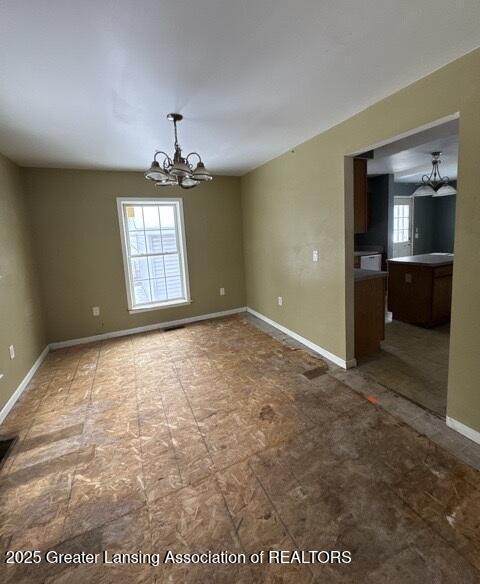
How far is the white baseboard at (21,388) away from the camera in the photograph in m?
2.49

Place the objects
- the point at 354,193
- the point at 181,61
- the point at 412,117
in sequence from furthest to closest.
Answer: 1. the point at 354,193
2. the point at 412,117
3. the point at 181,61

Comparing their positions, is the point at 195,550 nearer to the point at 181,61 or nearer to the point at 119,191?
the point at 181,61

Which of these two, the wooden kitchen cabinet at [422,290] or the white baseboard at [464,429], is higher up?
the wooden kitchen cabinet at [422,290]

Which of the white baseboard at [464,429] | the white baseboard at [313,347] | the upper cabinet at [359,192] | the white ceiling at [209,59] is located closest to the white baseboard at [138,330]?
the white baseboard at [313,347]

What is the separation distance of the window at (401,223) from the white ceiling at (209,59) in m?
5.27

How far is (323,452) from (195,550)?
37.2 inches

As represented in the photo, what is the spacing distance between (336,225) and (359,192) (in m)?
0.41

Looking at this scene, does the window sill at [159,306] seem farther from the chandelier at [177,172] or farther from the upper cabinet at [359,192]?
the upper cabinet at [359,192]

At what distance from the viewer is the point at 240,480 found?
1726 mm

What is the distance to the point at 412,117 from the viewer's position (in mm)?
2059

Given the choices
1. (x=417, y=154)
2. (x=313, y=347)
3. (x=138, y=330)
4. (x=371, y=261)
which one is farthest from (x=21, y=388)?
(x=371, y=261)

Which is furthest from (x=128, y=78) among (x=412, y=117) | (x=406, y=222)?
(x=406, y=222)

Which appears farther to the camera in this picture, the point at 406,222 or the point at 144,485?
the point at 406,222

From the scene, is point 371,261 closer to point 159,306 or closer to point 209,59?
point 159,306
